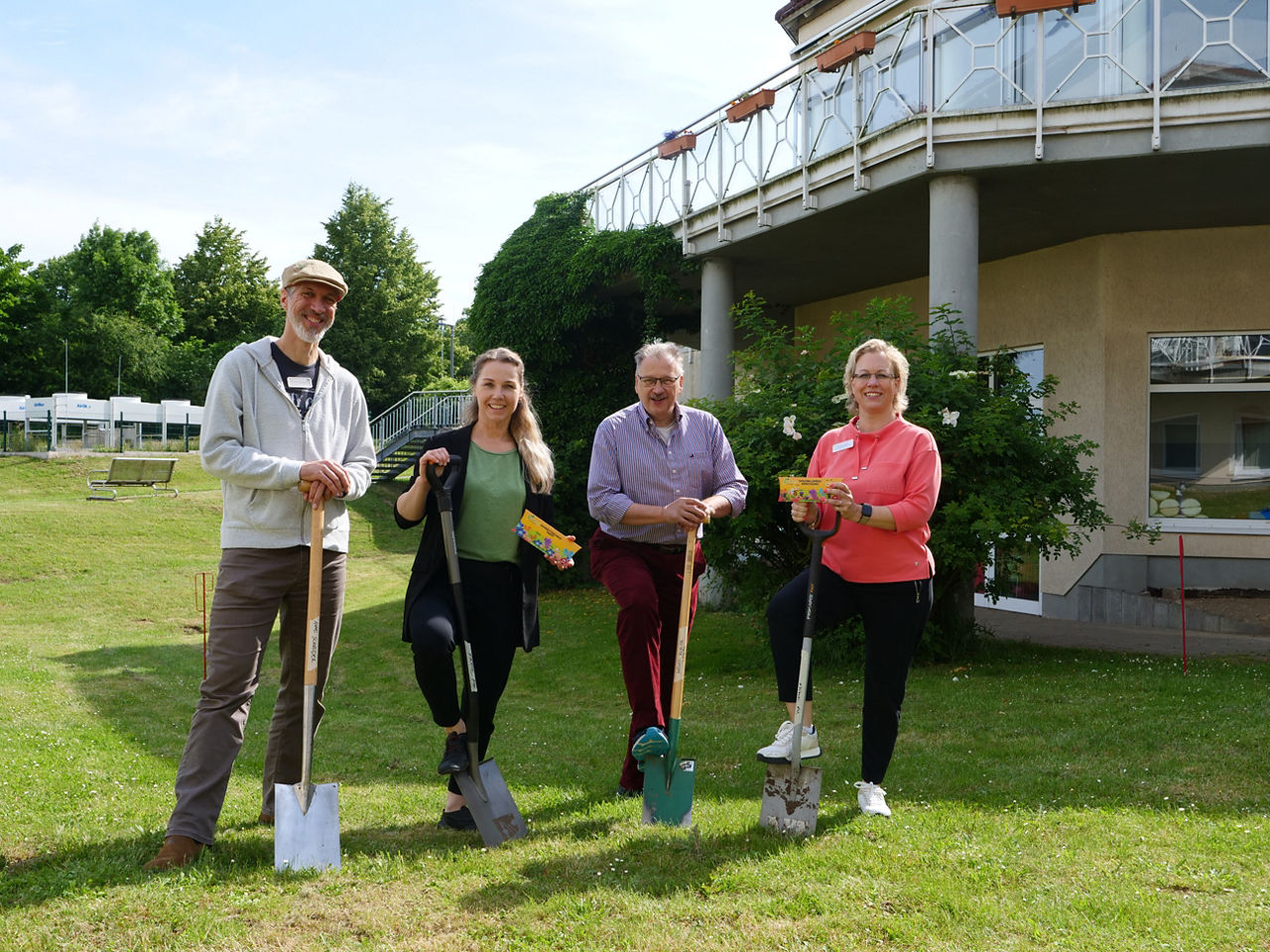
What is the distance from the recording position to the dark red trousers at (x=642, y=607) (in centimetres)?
450

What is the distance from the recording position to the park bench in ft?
82.6

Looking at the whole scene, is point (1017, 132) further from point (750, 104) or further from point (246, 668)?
point (246, 668)

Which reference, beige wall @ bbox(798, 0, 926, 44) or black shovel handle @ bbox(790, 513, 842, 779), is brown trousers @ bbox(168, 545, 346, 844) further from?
beige wall @ bbox(798, 0, 926, 44)

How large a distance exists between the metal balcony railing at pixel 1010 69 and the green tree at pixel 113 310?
142 ft

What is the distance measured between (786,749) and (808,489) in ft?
3.41

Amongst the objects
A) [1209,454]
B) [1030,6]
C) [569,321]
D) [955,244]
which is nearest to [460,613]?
[955,244]

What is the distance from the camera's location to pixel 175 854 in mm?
3662

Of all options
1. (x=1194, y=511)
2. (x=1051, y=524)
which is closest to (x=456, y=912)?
(x=1051, y=524)

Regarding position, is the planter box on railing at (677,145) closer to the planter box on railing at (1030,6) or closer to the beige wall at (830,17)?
the beige wall at (830,17)

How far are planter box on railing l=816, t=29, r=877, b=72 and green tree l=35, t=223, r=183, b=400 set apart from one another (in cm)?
4328

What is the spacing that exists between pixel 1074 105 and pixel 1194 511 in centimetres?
513

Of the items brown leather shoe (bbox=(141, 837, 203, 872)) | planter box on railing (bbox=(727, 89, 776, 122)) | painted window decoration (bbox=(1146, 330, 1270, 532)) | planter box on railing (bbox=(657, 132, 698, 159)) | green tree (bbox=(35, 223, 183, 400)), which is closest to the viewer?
brown leather shoe (bbox=(141, 837, 203, 872))

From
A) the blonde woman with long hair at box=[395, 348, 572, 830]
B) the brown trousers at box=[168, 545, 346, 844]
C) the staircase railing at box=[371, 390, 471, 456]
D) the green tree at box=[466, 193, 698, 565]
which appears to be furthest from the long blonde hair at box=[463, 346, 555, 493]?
the staircase railing at box=[371, 390, 471, 456]

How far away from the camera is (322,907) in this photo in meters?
3.34
